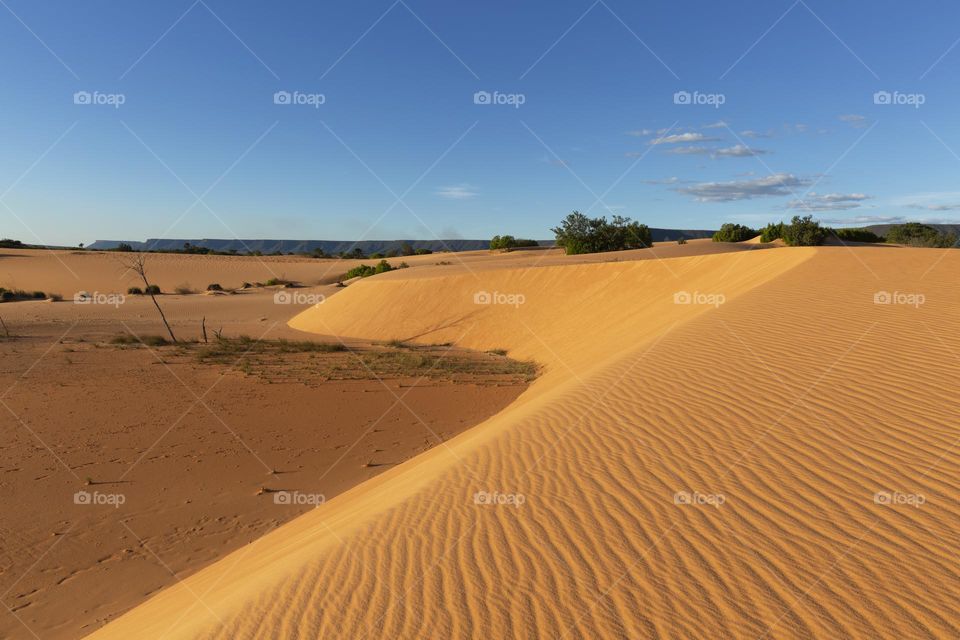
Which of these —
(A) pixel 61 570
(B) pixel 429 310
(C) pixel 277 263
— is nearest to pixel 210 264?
(C) pixel 277 263

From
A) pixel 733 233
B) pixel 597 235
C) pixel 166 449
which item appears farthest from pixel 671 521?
pixel 733 233

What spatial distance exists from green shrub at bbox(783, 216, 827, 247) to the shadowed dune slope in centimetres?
2735

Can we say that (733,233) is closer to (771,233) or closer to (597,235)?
(771,233)

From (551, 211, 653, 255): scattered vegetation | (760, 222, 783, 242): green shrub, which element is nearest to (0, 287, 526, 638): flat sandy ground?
(551, 211, 653, 255): scattered vegetation

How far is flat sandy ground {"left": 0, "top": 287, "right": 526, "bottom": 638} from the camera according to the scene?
20.0ft

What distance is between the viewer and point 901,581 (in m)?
3.38

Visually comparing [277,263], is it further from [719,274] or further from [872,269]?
[872,269]

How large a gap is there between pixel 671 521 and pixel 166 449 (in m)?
8.55

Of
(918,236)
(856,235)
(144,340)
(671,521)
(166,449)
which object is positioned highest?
(856,235)

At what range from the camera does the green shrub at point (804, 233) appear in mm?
33375

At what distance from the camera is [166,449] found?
945 cm

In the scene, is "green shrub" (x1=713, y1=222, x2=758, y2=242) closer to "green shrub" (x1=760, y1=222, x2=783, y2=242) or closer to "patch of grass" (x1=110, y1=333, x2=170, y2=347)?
"green shrub" (x1=760, y1=222, x2=783, y2=242)

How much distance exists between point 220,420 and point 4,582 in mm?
5243

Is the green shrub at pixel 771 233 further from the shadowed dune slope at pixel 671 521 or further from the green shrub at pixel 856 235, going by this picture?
the shadowed dune slope at pixel 671 521
